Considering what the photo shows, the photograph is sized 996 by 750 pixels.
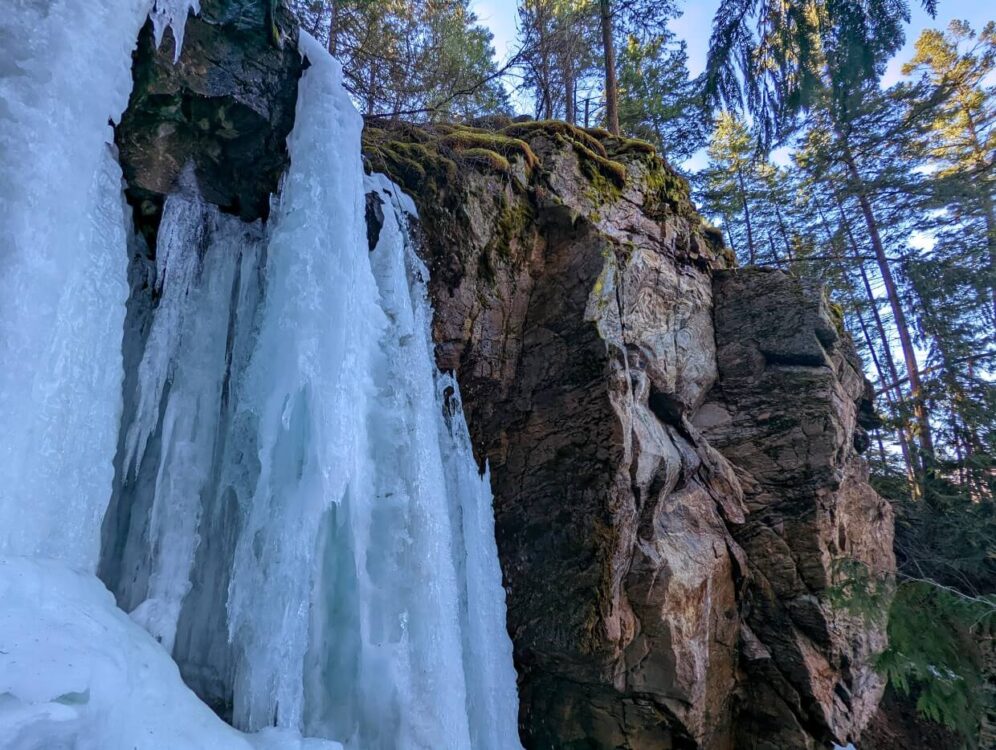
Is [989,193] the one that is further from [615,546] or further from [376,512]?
[376,512]

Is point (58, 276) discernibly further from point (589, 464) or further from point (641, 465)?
point (641, 465)

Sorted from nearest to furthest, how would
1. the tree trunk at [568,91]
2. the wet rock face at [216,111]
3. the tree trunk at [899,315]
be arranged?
the wet rock face at [216,111] → the tree trunk at [899,315] → the tree trunk at [568,91]

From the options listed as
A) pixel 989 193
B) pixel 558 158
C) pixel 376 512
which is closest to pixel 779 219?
pixel 989 193

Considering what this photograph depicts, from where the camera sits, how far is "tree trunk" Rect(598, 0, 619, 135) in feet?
25.4

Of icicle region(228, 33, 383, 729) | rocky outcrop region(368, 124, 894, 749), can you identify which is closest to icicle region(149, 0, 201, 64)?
icicle region(228, 33, 383, 729)

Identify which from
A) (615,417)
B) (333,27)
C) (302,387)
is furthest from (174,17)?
(615,417)

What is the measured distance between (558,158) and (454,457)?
3.30 metres

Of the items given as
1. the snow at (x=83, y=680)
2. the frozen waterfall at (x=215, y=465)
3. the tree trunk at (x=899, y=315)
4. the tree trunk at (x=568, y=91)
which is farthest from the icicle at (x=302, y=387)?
the tree trunk at (x=899, y=315)

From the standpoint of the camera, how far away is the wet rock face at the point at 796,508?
4.66 metres

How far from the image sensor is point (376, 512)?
334 cm

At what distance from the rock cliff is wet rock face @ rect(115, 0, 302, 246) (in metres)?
0.01

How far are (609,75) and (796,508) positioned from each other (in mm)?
6355

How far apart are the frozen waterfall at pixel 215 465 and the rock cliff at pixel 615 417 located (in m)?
0.33

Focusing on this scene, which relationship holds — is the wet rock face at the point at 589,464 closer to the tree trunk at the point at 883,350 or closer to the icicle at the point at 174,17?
the icicle at the point at 174,17
